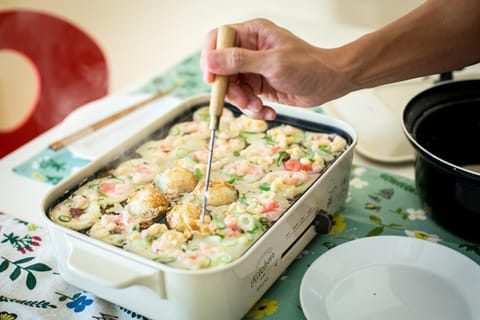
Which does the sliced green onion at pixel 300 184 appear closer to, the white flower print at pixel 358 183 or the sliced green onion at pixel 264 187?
the sliced green onion at pixel 264 187

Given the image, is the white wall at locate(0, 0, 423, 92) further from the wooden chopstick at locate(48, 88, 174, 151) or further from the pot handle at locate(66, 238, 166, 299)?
the pot handle at locate(66, 238, 166, 299)

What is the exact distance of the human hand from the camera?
0.89 metres

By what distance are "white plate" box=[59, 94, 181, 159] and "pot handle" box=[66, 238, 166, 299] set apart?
1.49 feet

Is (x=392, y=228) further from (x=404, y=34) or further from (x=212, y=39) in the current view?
(x=212, y=39)

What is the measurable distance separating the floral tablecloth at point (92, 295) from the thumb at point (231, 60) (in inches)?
13.5

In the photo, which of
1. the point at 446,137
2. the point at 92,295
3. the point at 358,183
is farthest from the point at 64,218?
the point at 446,137

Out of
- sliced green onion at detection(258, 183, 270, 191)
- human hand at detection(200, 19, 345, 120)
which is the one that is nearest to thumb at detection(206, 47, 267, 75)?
human hand at detection(200, 19, 345, 120)

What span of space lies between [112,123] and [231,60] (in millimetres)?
552

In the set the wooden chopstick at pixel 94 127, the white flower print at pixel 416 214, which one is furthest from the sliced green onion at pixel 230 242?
the wooden chopstick at pixel 94 127

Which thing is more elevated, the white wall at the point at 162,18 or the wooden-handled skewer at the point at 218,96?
the wooden-handled skewer at the point at 218,96

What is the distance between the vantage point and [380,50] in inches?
39.8

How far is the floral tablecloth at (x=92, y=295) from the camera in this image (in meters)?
0.91

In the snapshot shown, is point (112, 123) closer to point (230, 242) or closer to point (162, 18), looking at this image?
point (230, 242)

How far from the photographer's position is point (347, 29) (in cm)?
178
